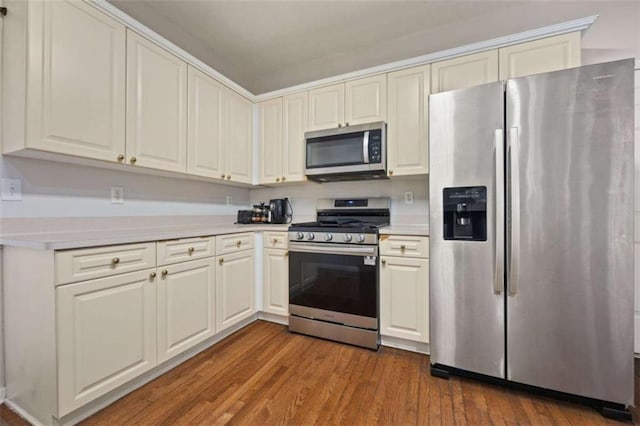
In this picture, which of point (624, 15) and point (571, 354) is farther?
point (624, 15)

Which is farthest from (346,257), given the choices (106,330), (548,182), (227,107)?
(227,107)

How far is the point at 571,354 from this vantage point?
1372 millimetres

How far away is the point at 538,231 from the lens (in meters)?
1.42

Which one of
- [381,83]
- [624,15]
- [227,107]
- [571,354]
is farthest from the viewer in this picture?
[227,107]

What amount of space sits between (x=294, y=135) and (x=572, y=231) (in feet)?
7.16

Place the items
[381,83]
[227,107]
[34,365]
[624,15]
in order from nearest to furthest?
[34,365] → [624,15] → [381,83] → [227,107]

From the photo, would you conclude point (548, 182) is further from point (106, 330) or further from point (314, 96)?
point (106, 330)

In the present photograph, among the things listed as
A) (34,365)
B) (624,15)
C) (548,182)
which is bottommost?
(34,365)

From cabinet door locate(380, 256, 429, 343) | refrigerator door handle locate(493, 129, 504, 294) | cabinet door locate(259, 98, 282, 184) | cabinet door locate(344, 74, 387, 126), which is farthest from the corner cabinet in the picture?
cabinet door locate(259, 98, 282, 184)

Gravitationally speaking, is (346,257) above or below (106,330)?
above

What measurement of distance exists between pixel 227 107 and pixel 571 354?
2944 mm

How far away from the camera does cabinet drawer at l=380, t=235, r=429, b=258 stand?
74.4 inches

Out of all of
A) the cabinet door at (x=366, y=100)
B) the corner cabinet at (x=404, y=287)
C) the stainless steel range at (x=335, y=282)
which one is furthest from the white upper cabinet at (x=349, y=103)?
the corner cabinet at (x=404, y=287)

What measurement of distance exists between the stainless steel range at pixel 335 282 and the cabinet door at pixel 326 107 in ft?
3.25
